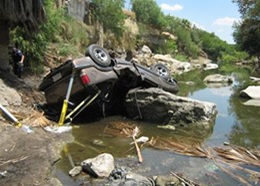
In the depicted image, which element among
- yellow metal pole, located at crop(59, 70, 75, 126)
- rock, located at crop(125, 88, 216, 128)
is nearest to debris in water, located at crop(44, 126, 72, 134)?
yellow metal pole, located at crop(59, 70, 75, 126)

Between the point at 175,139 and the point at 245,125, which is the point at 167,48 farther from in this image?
the point at 175,139

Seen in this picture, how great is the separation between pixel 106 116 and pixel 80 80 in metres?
1.86

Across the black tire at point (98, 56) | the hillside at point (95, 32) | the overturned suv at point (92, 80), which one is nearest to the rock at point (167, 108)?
the overturned suv at point (92, 80)

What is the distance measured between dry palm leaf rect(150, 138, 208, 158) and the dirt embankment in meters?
1.99

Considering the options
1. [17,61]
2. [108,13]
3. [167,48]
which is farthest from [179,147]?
[167,48]

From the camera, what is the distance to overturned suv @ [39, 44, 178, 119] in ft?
23.5

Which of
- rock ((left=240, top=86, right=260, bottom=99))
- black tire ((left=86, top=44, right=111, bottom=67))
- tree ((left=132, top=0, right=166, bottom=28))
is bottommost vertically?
rock ((left=240, top=86, right=260, bottom=99))

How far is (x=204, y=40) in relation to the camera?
7181cm

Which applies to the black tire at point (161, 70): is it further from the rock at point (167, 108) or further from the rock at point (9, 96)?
the rock at point (9, 96)

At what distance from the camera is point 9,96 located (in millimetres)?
7395

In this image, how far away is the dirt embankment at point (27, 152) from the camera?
388 centimetres

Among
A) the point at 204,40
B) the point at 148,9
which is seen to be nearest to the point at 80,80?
the point at 148,9

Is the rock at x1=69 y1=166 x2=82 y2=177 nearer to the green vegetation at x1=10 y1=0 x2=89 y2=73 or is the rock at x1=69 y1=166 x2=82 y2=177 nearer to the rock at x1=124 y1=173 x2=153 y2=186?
the rock at x1=124 y1=173 x2=153 y2=186

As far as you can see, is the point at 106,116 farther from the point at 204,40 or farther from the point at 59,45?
the point at 204,40
